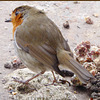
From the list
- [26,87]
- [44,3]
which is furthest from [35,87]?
[44,3]

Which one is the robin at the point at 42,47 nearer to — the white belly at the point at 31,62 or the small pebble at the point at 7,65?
the white belly at the point at 31,62

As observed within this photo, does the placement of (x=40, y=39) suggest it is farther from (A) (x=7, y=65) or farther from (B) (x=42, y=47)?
(A) (x=7, y=65)

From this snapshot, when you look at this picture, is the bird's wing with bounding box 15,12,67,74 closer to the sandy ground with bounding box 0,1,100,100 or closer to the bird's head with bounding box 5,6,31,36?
the bird's head with bounding box 5,6,31,36

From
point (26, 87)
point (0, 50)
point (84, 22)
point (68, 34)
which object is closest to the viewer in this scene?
point (26, 87)

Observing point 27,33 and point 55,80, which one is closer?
point 27,33

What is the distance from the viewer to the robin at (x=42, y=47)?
10.1 feet

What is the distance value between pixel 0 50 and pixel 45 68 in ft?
4.60

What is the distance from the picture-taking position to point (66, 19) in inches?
217

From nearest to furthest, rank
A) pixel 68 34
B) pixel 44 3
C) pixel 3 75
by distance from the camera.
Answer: pixel 3 75 < pixel 68 34 < pixel 44 3

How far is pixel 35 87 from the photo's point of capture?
354cm

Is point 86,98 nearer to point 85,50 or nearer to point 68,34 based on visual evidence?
point 85,50

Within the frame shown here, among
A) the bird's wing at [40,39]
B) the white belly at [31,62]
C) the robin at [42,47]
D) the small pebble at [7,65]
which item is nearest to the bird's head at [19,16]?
the robin at [42,47]

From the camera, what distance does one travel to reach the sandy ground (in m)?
4.61

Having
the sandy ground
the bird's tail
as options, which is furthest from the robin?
the sandy ground
